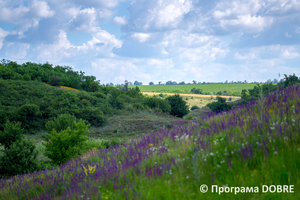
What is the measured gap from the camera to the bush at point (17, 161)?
26.0 ft

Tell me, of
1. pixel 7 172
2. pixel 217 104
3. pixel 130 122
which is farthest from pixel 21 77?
pixel 217 104

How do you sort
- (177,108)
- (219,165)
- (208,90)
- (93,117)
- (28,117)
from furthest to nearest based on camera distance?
(208,90) → (177,108) → (93,117) → (28,117) → (219,165)

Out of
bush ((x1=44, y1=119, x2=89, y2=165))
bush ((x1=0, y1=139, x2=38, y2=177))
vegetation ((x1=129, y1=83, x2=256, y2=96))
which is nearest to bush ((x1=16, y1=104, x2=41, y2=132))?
bush ((x1=44, y1=119, x2=89, y2=165))

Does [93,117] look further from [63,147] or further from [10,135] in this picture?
[63,147]

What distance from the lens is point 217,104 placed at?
45969 millimetres

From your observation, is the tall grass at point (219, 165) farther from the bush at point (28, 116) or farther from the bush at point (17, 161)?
the bush at point (28, 116)

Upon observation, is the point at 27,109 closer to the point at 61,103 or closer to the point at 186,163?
the point at 61,103

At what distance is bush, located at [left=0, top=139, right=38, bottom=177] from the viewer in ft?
26.0

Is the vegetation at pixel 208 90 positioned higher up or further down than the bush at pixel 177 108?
higher up

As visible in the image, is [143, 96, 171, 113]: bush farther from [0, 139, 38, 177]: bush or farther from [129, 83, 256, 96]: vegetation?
[129, 83, 256, 96]: vegetation

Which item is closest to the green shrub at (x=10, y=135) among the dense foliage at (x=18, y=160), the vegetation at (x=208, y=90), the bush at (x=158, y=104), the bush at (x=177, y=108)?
the dense foliage at (x=18, y=160)

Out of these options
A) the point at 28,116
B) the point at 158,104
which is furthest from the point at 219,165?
the point at 158,104

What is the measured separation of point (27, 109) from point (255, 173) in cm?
2444

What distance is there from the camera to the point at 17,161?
8102mm
